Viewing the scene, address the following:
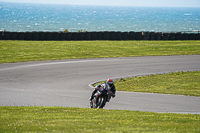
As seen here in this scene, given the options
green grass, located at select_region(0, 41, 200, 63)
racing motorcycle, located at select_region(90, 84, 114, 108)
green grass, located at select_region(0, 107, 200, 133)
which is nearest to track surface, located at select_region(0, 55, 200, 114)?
racing motorcycle, located at select_region(90, 84, 114, 108)

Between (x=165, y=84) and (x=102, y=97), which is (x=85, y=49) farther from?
(x=102, y=97)

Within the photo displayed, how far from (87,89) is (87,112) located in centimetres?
601

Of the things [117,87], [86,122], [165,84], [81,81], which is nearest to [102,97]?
[86,122]

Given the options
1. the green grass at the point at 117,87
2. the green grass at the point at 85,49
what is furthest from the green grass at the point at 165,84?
the green grass at the point at 85,49

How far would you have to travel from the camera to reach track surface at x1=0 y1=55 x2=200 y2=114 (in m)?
14.1

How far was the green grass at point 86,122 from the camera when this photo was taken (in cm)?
843

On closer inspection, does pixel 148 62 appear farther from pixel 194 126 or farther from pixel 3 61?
pixel 194 126

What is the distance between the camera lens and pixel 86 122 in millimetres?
9375

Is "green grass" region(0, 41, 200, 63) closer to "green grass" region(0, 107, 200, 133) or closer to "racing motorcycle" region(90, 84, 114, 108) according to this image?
"racing motorcycle" region(90, 84, 114, 108)

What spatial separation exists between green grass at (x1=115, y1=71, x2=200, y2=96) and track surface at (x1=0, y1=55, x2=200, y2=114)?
3.67 ft

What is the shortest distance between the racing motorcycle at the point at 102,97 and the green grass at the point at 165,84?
15.2 ft

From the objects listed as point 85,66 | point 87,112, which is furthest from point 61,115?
point 85,66

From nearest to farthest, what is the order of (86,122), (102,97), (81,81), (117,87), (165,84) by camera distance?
→ (86,122)
(102,97)
(117,87)
(165,84)
(81,81)

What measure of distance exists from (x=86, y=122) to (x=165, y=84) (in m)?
10.1
